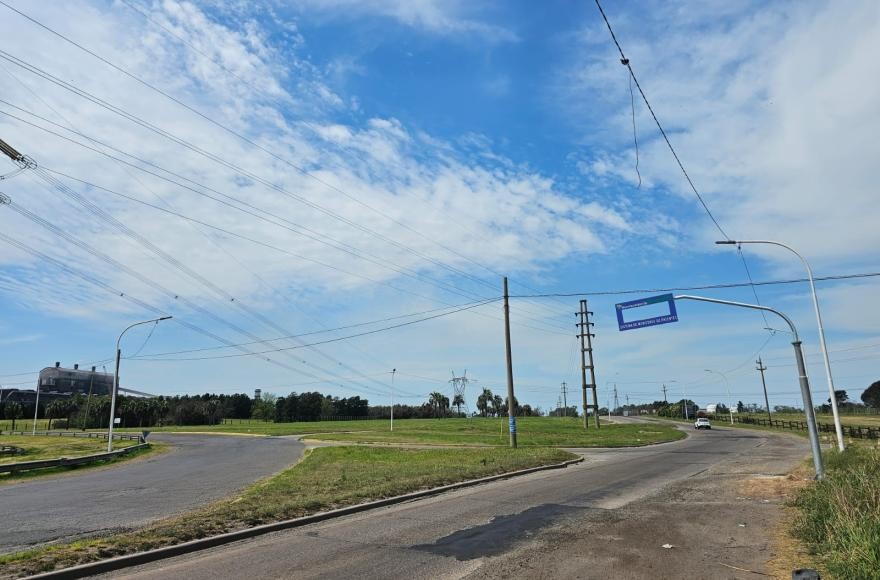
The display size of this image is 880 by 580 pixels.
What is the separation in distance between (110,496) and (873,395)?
176 m

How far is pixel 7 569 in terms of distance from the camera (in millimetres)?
7633

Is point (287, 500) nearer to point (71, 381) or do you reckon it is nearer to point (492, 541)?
point (492, 541)

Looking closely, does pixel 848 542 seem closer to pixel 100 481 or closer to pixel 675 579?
pixel 675 579

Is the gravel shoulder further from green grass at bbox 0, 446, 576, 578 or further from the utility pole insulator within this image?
the utility pole insulator

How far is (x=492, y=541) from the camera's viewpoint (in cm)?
972

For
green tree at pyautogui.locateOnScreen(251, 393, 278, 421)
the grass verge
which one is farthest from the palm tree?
the grass verge

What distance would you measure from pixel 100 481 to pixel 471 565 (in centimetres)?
2003

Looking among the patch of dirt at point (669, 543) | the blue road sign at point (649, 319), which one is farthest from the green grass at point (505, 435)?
the patch of dirt at point (669, 543)

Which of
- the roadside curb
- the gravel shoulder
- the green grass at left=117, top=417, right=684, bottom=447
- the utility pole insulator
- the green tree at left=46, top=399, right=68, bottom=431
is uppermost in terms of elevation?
the utility pole insulator

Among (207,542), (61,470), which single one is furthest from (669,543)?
(61,470)

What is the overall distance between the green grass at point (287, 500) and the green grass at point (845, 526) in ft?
30.8

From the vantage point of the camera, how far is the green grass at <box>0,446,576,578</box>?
850 cm

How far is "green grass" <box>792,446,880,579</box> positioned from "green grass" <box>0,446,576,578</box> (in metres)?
9.39

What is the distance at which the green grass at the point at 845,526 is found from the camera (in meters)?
5.89
